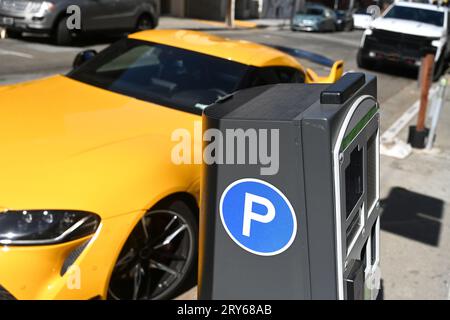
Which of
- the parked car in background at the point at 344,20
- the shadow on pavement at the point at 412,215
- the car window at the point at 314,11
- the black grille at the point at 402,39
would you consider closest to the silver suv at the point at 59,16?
the black grille at the point at 402,39

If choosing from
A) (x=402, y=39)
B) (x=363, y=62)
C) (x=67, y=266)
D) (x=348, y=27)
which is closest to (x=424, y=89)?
(x=67, y=266)

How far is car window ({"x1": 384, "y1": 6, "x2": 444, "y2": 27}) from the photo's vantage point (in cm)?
1273

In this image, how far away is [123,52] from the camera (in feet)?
14.6

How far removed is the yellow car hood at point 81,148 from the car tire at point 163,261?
19 centimetres

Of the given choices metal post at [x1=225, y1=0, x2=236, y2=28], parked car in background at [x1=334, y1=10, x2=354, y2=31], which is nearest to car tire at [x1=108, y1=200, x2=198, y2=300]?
metal post at [x1=225, y1=0, x2=236, y2=28]

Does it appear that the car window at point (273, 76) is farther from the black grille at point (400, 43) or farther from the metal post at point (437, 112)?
the black grille at point (400, 43)

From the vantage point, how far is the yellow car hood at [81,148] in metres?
2.57

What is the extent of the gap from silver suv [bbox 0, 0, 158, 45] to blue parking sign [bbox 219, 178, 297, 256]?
9.59 m

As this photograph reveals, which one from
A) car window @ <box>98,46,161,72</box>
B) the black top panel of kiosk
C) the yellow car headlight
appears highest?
the black top panel of kiosk

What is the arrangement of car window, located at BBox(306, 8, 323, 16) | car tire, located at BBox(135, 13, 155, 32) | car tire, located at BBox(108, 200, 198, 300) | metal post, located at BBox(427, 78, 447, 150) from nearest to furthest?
car tire, located at BBox(108, 200, 198, 300) → metal post, located at BBox(427, 78, 447, 150) → car tire, located at BBox(135, 13, 155, 32) → car window, located at BBox(306, 8, 323, 16)

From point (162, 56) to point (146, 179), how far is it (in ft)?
5.48

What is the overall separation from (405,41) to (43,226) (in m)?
10.9

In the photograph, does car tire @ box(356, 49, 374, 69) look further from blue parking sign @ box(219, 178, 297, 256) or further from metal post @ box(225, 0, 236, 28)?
metal post @ box(225, 0, 236, 28)

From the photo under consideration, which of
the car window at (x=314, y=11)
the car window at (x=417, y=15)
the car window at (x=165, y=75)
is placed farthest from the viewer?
the car window at (x=314, y=11)
